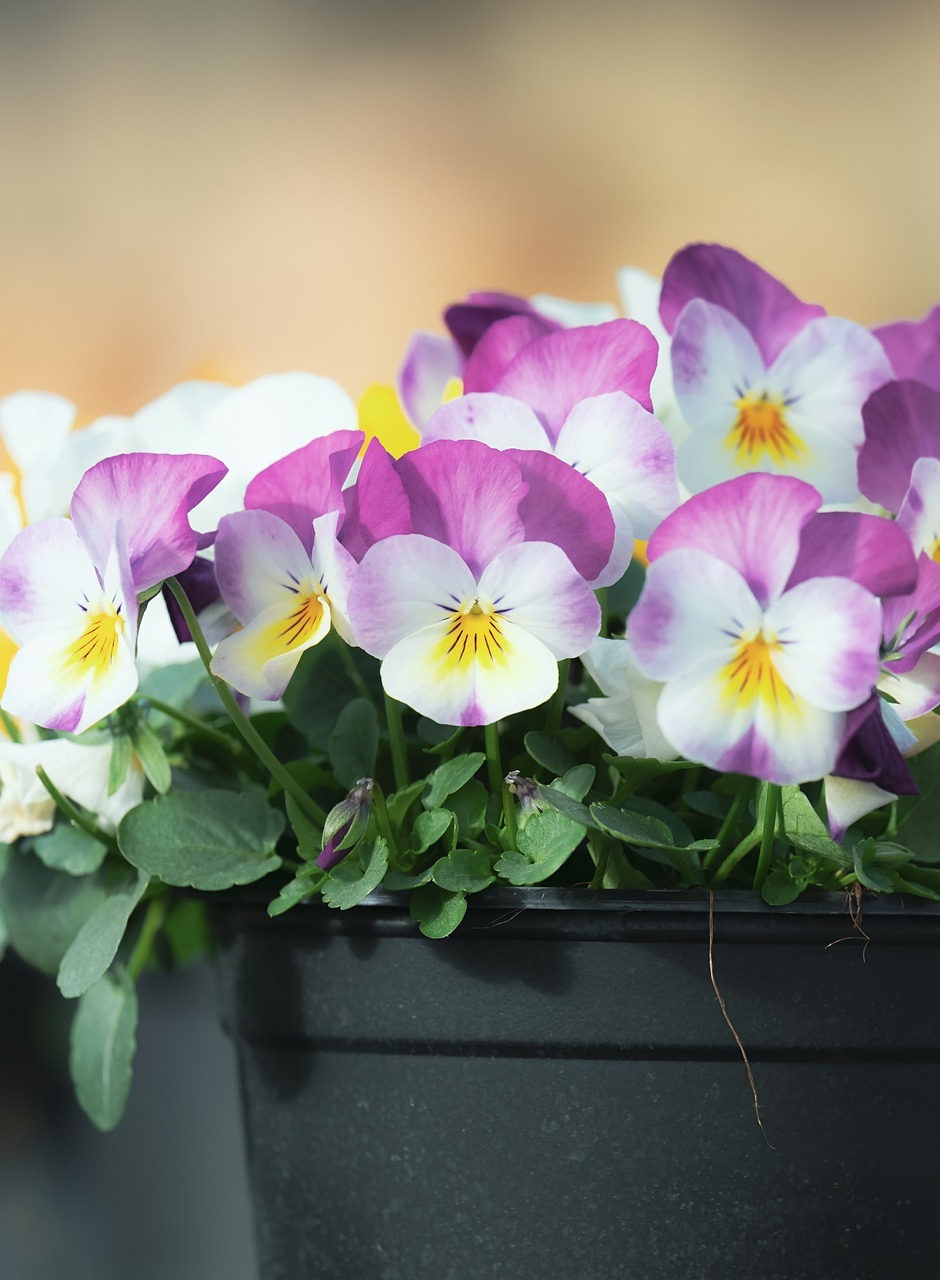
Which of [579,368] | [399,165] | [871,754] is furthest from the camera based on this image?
[399,165]

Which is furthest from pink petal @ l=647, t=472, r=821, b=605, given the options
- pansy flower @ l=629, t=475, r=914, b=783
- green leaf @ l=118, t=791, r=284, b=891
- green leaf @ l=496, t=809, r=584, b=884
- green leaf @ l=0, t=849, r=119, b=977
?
green leaf @ l=0, t=849, r=119, b=977

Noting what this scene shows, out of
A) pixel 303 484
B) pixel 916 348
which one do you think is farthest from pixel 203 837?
pixel 916 348

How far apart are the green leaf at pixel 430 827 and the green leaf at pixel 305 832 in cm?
4

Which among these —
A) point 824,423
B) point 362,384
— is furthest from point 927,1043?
point 362,384

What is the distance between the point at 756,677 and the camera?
359mm

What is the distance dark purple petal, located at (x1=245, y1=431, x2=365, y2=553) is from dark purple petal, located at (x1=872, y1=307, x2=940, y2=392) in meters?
0.28

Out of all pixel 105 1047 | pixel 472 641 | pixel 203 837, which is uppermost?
pixel 472 641

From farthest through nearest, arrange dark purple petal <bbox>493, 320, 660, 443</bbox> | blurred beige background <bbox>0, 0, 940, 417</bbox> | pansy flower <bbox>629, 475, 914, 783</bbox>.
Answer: blurred beige background <bbox>0, 0, 940, 417</bbox> → dark purple petal <bbox>493, 320, 660, 443</bbox> → pansy flower <bbox>629, 475, 914, 783</bbox>

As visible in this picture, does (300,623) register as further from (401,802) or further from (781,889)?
(781,889)

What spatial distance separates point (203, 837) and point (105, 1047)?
112mm

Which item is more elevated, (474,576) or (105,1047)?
(474,576)

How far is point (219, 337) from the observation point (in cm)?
210

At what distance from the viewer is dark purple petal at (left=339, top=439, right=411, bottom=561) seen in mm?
409

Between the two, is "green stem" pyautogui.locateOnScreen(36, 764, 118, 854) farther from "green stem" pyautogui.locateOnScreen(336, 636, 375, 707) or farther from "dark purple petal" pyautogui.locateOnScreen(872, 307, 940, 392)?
"dark purple petal" pyautogui.locateOnScreen(872, 307, 940, 392)
